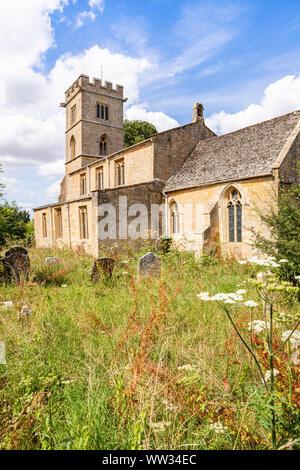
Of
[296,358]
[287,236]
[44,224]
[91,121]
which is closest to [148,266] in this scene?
[287,236]

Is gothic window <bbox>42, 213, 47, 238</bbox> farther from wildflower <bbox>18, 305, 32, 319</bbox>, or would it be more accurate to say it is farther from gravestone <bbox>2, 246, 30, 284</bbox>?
wildflower <bbox>18, 305, 32, 319</bbox>

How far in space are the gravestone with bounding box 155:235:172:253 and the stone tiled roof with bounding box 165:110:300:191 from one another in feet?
11.1

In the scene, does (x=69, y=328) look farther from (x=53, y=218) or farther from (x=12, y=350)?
(x=53, y=218)

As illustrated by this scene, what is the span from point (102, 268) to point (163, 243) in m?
7.46

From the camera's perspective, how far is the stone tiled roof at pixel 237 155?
12.3 m

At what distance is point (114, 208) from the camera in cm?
1426

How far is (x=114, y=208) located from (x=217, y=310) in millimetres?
10744

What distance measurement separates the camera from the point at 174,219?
647 inches

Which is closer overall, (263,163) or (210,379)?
(210,379)

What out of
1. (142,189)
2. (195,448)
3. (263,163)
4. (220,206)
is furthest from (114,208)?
(195,448)

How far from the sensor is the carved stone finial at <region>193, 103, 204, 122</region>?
18.6m

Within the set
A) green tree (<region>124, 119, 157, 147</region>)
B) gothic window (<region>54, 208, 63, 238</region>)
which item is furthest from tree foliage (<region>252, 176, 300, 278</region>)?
green tree (<region>124, 119, 157, 147</region>)

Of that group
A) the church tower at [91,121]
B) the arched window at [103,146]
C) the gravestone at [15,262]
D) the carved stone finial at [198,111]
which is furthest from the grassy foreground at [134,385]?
the arched window at [103,146]
